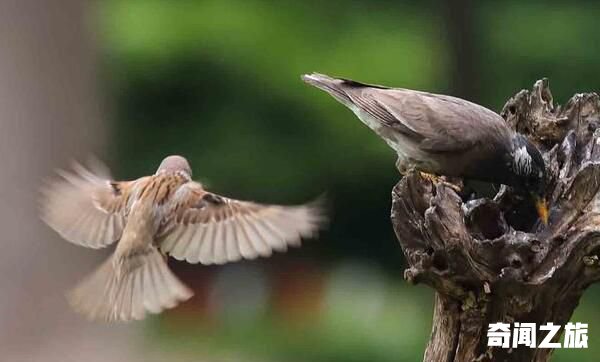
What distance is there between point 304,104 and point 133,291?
2173 mm

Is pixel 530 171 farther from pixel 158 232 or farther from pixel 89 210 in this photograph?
pixel 89 210

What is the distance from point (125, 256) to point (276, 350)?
7.41ft

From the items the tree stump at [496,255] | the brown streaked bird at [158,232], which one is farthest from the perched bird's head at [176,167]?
the tree stump at [496,255]

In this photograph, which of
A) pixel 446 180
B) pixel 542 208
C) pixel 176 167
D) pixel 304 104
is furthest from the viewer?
pixel 304 104

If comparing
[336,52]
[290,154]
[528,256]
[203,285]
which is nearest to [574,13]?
[336,52]

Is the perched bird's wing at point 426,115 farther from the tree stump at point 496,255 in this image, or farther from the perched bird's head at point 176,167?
the perched bird's head at point 176,167

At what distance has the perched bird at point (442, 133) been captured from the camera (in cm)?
222

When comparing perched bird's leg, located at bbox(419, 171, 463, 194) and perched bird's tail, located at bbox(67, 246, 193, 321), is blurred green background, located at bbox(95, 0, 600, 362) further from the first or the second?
perched bird's tail, located at bbox(67, 246, 193, 321)

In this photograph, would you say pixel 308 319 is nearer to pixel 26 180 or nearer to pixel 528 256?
pixel 26 180

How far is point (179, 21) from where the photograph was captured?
4.00m

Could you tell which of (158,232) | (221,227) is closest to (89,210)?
(158,232)

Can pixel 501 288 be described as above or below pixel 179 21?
below

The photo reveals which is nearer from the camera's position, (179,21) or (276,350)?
(179,21)

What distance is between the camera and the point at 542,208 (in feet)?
6.56
